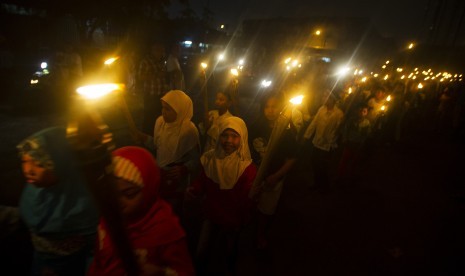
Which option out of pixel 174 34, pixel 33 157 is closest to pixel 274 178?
pixel 33 157

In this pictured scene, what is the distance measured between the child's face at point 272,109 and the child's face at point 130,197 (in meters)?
2.22

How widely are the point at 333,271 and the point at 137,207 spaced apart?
3.19 m

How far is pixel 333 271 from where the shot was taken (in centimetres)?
379

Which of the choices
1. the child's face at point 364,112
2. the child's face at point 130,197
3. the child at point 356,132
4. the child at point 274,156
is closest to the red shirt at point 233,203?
the child at point 274,156

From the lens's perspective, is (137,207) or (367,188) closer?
(137,207)

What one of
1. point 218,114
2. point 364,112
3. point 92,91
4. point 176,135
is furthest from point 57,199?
point 364,112

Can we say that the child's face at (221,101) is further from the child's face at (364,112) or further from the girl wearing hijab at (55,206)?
the child's face at (364,112)

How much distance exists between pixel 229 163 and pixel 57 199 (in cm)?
153

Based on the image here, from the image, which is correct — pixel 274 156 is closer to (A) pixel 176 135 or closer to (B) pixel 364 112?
(A) pixel 176 135

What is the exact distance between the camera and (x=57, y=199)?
1.99 m

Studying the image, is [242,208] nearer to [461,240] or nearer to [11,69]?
→ [461,240]

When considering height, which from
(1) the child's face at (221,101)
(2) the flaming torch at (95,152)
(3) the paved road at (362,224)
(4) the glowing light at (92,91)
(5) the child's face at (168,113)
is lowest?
(3) the paved road at (362,224)

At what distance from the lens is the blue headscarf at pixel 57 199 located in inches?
72.7

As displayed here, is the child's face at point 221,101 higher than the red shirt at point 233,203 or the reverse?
higher
